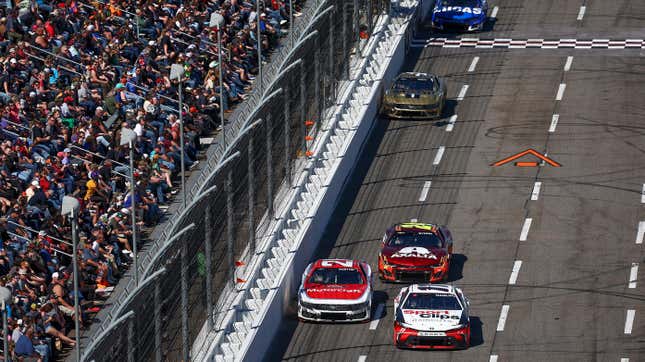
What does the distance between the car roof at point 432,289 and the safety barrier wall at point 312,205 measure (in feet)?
9.96

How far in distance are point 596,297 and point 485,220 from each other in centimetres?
527

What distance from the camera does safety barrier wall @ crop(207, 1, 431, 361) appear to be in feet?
129

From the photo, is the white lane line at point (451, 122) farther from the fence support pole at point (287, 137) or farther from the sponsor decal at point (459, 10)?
the fence support pole at point (287, 137)

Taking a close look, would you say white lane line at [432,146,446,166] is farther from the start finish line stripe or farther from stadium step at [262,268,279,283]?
stadium step at [262,268,279,283]

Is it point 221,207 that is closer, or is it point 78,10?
point 221,207

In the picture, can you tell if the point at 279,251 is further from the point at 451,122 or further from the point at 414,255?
the point at 451,122

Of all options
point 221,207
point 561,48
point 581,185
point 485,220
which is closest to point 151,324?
point 221,207

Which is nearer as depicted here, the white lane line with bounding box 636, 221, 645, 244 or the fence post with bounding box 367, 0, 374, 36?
the white lane line with bounding box 636, 221, 645, 244

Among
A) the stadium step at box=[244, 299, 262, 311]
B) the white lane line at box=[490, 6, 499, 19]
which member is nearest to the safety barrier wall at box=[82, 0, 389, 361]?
the stadium step at box=[244, 299, 262, 311]

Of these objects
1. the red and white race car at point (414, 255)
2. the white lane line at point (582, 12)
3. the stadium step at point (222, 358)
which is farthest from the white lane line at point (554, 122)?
the stadium step at point (222, 358)

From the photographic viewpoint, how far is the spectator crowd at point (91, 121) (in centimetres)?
4009

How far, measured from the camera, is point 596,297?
43.3 metres

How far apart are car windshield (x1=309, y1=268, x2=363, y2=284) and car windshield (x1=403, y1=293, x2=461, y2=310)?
1.61m

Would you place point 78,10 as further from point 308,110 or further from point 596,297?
point 596,297
